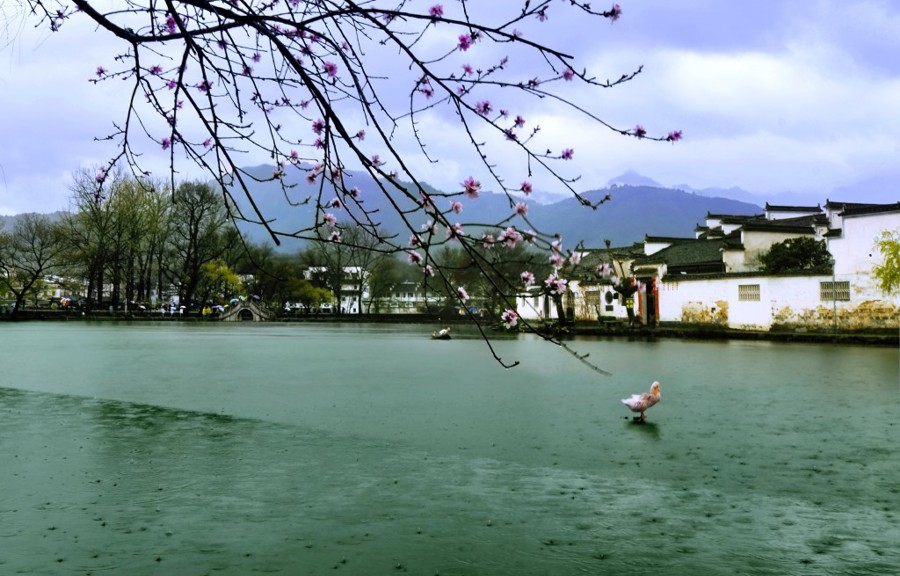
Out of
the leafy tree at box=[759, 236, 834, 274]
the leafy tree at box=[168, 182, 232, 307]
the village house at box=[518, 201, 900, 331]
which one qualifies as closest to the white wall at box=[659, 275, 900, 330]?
the village house at box=[518, 201, 900, 331]

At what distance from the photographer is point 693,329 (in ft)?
78.6

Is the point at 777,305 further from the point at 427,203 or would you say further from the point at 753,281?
the point at 427,203

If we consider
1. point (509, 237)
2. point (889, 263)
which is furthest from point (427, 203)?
point (889, 263)

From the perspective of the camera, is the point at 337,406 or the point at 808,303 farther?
the point at 808,303

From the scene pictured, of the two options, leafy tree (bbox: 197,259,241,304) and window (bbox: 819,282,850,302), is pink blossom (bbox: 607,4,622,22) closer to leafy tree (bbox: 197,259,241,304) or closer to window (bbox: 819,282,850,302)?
window (bbox: 819,282,850,302)

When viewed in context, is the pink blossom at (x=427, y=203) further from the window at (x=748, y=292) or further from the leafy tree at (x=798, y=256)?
the window at (x=748, y=292)

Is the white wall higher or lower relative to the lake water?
higher

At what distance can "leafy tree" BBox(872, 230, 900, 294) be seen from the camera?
19266 millimetres

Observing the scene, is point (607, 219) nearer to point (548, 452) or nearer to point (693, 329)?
point (693, 329)

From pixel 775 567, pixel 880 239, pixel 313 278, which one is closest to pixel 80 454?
pixel 775 567

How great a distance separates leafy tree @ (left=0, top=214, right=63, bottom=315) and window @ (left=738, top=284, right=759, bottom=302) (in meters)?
30.6

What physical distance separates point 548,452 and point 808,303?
1835cm

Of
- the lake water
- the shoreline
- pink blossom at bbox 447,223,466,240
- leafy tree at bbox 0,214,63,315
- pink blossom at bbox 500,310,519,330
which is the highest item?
leafy tree at bbox 0,214,63,315

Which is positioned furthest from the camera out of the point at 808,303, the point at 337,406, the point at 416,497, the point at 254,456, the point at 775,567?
the point at 808,303
